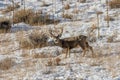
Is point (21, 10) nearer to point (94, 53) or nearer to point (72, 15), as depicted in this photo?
point (72, 15)

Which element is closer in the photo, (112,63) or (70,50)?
(112,63)

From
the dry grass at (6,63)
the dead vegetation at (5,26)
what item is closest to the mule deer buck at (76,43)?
the dry grass at (6,63)

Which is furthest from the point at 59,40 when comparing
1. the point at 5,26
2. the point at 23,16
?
the point at 23,16

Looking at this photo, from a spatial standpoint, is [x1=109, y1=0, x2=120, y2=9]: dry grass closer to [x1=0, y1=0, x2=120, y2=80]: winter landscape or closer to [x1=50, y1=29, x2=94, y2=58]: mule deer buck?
[x1=0, y1=0, x2=120, y2=80]: winter landscape

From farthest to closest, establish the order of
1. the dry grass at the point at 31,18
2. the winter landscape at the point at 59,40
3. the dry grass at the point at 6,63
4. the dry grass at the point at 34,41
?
the dry grass at the point at 31,18
the dry grass at the point at 34,41
the dry grass at the point at 6,63
the winter landscape at the point at 59,40

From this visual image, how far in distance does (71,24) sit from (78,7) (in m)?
1.72

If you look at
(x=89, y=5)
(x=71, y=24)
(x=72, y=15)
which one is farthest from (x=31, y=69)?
(x=89, y=5)

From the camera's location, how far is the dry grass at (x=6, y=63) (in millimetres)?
8866

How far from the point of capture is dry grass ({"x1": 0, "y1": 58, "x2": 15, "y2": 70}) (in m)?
8.87

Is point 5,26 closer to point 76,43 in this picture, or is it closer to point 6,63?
point 76,43

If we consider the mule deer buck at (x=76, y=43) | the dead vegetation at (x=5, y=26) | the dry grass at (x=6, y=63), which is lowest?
the dead vegetation at (x=5, y=26)

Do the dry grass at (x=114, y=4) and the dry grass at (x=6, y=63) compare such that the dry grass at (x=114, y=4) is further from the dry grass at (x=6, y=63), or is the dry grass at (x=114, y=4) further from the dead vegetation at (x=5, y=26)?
the dry grass at (x=6, y=63)

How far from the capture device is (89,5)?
14.3 metres

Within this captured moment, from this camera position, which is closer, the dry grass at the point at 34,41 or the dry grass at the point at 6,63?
the dry grass at the point at 6,63
